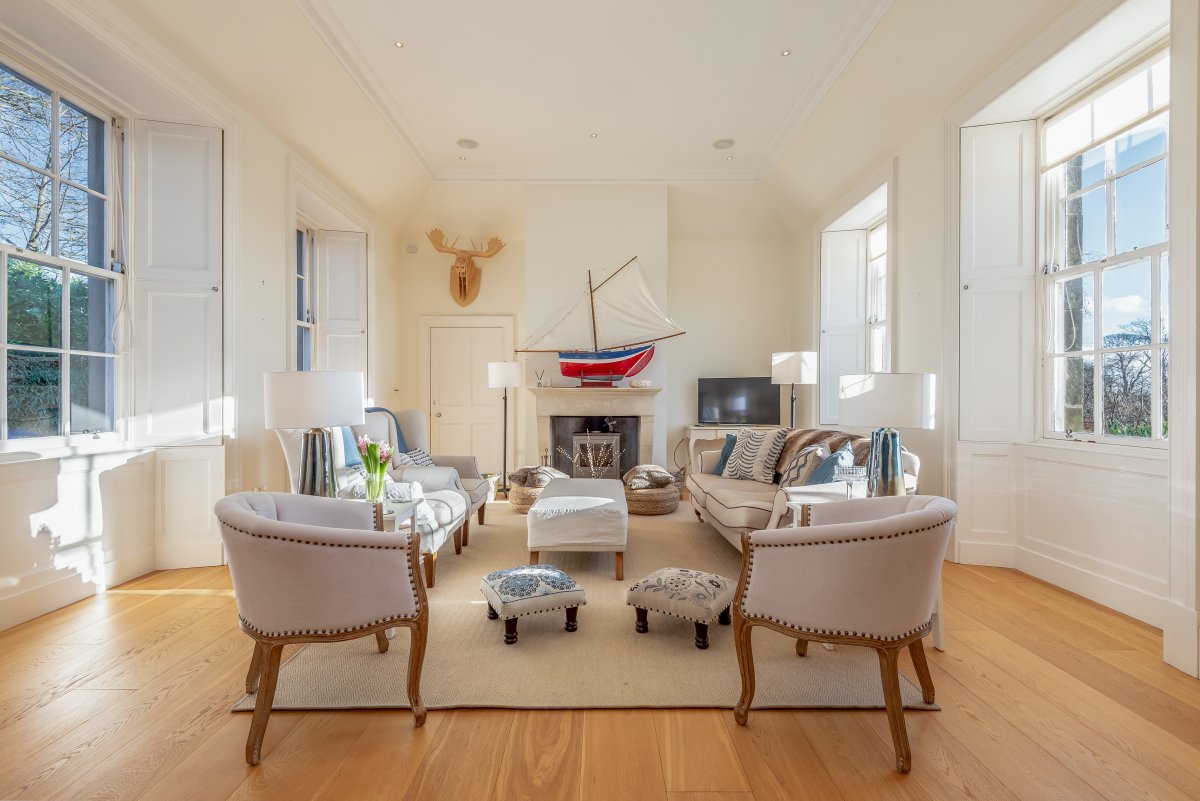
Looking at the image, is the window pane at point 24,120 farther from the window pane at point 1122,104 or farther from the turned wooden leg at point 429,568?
the window pane at point 1122,104

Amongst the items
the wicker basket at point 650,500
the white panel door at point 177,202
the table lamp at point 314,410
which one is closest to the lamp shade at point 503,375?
the wicker basket at point 650,500

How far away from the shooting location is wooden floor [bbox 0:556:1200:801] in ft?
4.70

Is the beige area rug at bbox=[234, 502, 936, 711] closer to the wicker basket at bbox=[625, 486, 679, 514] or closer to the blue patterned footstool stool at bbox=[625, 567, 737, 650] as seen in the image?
the blue patterned footstool stool at bbox=[625, 567, 737, 650]

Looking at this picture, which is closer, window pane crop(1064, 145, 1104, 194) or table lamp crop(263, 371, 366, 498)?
table lamp crop(263, 371, 366, 498)

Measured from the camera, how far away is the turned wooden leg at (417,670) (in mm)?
1701

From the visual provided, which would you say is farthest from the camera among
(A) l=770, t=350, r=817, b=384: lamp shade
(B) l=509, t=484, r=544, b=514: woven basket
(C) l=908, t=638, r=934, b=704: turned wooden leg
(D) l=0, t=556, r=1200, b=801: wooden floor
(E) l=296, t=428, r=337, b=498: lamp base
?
(B) l=509, t=484, r=544, b=514: woven basket

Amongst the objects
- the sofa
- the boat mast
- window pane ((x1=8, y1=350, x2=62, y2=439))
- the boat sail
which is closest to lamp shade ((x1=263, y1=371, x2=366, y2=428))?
window pane ((x1=8, y1=350, x2=62, y2=439))

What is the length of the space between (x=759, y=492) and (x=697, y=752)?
6.68ft

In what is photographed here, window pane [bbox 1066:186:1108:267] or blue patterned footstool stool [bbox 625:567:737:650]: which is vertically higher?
window pane [bbox 1066:186:1108:267]

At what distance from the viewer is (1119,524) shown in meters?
2.63

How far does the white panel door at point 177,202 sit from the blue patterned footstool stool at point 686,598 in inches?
123

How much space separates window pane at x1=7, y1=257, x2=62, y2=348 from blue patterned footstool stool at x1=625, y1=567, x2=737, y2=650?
3122 mm

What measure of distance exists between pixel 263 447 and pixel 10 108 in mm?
2063

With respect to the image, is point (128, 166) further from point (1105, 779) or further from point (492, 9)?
point (1105, 779)
